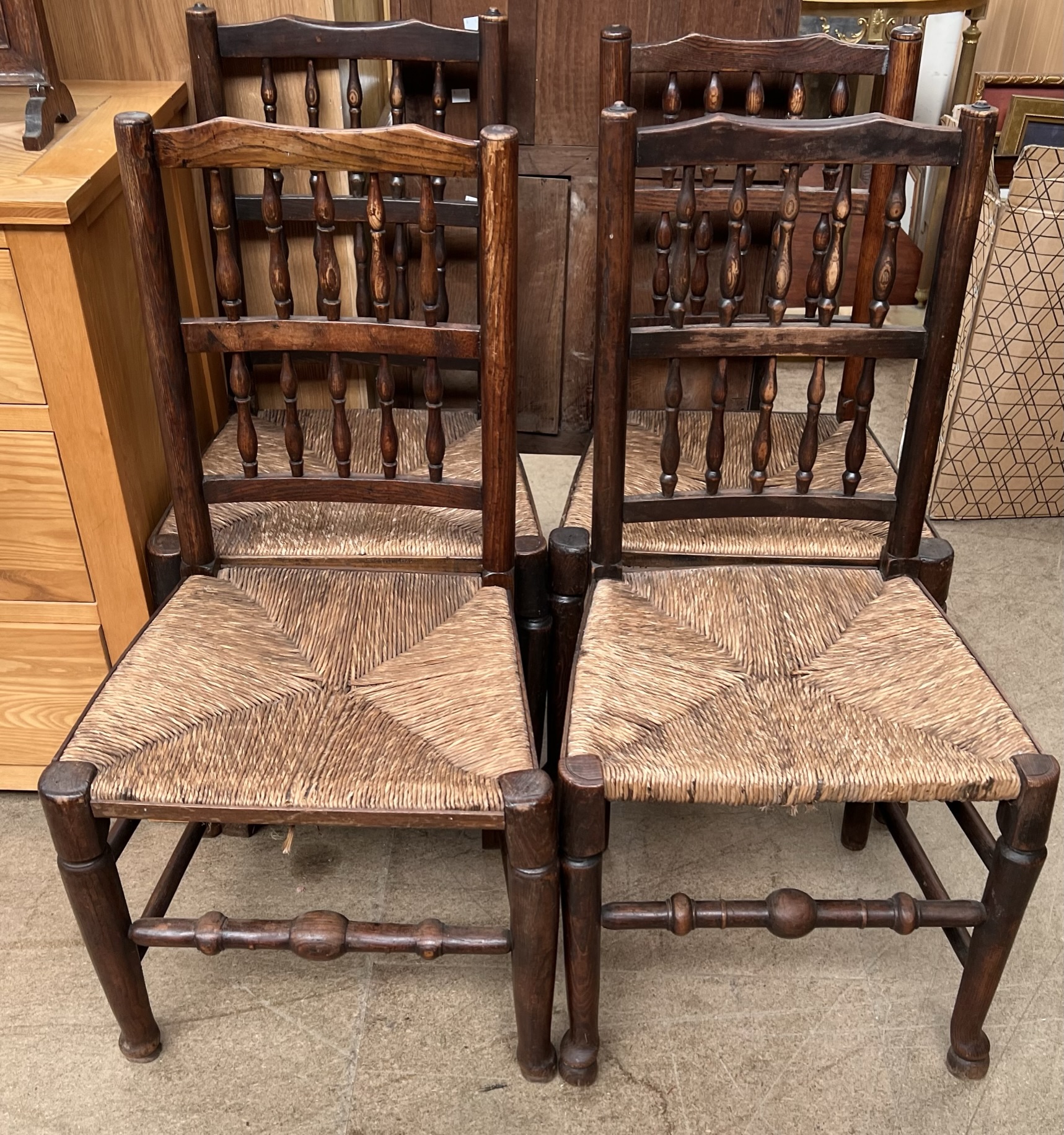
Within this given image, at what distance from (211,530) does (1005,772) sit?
104 cm

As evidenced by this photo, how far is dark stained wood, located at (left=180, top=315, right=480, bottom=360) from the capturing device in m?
1.42

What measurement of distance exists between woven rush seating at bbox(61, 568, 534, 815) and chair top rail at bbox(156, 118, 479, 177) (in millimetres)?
537

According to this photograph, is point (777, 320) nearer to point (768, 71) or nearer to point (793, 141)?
point (793, 141)

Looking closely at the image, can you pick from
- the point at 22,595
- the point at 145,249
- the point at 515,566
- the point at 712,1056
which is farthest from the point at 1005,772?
the point at 22,595

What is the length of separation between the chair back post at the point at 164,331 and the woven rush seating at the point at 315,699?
74 mm

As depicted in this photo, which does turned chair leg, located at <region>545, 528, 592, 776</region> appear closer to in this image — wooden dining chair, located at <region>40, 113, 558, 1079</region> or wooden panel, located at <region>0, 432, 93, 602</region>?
wooden dining chair, located at <region>40, 113, 558, 1079</region>

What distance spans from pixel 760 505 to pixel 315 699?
629 millimetres

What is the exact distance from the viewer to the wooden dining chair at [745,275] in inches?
62.5

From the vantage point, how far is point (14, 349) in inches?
59.0

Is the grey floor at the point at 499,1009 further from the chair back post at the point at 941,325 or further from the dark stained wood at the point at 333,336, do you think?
the dark stained wood at the point at 333,336

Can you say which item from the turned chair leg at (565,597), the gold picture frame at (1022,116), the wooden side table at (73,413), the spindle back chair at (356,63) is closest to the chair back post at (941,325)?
the turned chair leg at (565,597)

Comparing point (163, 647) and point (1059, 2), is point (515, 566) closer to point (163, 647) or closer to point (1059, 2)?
point (163, 647)

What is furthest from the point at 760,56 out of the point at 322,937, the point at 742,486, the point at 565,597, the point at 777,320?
the point at 322,937

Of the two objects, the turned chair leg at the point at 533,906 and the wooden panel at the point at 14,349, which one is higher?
the wooden panel at the point at 14,349
